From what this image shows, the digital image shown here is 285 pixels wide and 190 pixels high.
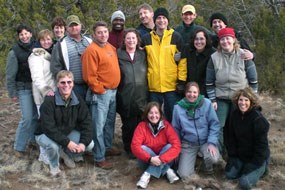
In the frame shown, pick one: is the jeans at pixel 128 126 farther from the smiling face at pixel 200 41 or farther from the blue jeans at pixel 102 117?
the smiling face at pixel 200 41

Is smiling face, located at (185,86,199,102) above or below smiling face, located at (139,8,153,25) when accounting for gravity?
below

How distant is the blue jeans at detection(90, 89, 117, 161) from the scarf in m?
0.87

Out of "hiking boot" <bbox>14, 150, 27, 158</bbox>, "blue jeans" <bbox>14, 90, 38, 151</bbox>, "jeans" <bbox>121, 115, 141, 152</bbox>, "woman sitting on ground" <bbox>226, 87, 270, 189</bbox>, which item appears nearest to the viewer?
"woman sitting on ground" <bbox>226, 87, 270, 189</bbox>

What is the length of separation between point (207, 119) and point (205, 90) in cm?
43

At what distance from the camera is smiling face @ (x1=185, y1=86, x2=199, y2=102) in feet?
15.9

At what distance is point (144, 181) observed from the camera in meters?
4.79

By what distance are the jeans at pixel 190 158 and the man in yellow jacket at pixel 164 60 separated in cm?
71

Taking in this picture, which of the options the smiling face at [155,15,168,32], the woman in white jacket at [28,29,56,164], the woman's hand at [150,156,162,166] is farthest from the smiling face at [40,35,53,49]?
the woman's hand at [150,156,162,166]

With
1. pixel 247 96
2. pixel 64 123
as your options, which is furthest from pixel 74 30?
pixel 247 96

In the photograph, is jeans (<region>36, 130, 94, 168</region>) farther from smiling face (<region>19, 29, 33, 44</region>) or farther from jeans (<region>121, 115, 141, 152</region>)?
smiling face (<region>19, 29, 33, 44</region>)

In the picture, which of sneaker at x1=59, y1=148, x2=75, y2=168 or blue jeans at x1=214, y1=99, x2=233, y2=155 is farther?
sneaker at x1=59, y1=148, x2=75, y2=168

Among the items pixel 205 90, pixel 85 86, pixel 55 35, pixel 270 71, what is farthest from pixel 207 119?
pixel 270 71

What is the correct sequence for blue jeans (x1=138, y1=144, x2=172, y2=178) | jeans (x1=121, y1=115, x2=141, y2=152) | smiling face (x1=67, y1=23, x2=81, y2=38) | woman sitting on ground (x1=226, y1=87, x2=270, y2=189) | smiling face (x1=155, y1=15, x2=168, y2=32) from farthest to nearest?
jeans (x1=121, y1=115, x2=141, y2=152) < smiling face (x1=155, y1=15, x2=168, y2=32) < smiling face (x1=67, y1=23, x2=81, y2=38) < blue jeans (x1=138, y1=144, x2=172, y2=178) < woman sitting on ground (x1=226, y1=87, x2=270, y2=189)

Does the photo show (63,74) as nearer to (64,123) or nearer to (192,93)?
(64,123)
